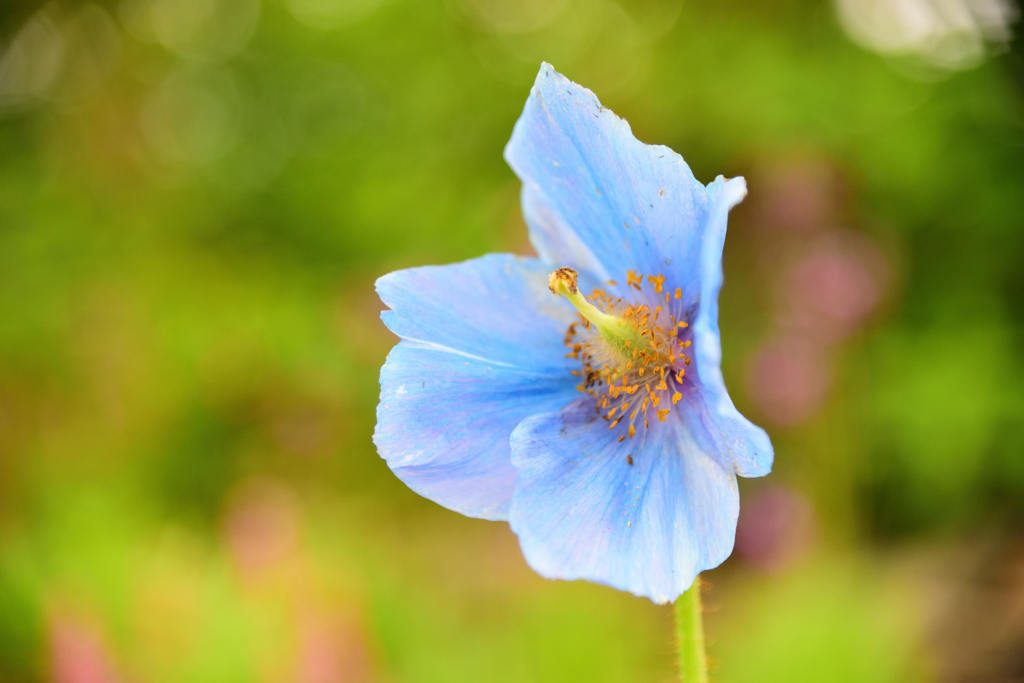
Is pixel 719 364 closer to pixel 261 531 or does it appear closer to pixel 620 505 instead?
pixel 620 505

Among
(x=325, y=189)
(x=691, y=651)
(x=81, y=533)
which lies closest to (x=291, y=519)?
(x=81, y=533)

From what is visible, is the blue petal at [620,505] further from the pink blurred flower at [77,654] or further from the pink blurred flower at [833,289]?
the pink blurred flower at [833,289]

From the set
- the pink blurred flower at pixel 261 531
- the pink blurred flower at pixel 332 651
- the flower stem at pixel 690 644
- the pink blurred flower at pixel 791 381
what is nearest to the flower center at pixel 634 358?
the flower stem at pixel 690 644

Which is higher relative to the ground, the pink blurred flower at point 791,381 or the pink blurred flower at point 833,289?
the pink blurred flower at point 833,289

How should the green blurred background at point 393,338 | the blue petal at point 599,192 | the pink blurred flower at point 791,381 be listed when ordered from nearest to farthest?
the blue petal at point 599,192 → the green blurred background at point 393,338 → the pink blurred flower at point 791,381

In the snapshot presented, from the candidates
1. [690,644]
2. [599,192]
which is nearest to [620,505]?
[690,644]

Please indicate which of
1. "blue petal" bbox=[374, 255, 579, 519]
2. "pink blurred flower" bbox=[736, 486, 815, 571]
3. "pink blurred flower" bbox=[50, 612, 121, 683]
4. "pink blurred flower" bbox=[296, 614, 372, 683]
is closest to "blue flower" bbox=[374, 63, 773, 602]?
"blue petal" bbox=[374, 255, 579, 519]

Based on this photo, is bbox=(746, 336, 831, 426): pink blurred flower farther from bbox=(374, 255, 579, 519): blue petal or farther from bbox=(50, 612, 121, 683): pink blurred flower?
bbox=(50, 612, 121, 683): pink blurred flower
